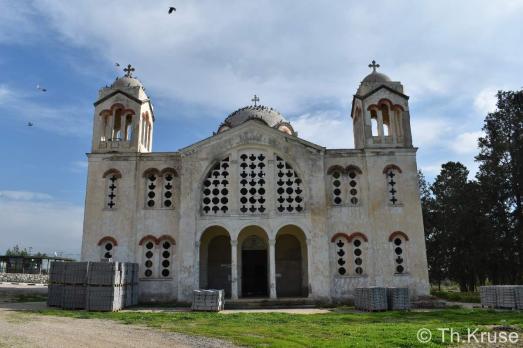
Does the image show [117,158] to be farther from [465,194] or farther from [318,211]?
→ [465,194]

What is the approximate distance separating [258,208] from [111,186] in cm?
800

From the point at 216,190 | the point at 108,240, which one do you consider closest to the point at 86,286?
the point at 108,240

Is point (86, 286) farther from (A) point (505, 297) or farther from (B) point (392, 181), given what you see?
(A) point (505, 297)

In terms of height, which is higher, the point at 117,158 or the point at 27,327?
the point at 117,158

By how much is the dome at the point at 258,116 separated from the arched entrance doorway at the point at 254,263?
8.18m

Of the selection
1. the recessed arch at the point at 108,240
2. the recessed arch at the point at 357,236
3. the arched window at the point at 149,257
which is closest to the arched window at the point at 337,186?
the recessed arch at the point at 357,236

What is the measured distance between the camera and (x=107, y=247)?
23.4m

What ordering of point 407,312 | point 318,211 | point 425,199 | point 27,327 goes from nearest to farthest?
point 27,327 → point 407,312 → point 318,211 → point 425,199

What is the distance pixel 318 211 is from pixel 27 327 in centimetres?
1428

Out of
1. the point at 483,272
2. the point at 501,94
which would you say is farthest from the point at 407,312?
the point at 501,94

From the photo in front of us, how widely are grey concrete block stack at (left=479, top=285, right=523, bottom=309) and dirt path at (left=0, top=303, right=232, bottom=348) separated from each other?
534 inches

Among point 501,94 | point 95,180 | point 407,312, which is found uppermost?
point 501,94

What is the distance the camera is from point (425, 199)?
3803cm

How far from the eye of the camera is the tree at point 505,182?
29672 millimetres
